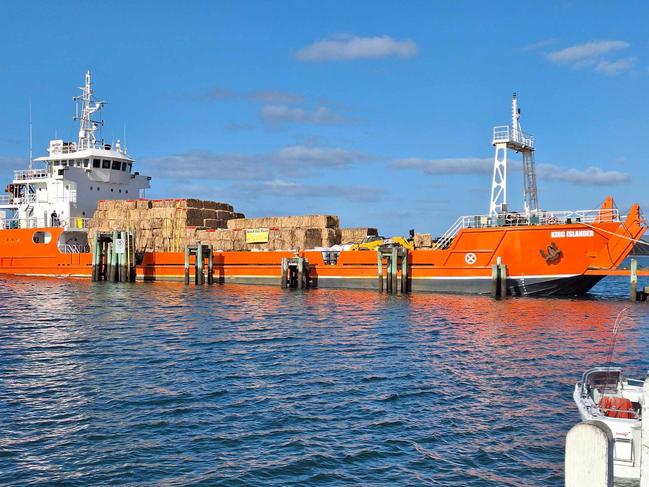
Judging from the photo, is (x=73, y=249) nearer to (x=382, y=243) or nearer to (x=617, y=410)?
(x=382, y=243)

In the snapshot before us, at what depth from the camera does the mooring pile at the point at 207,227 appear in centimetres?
3656

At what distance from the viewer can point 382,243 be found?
3206 cm

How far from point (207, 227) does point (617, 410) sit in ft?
111

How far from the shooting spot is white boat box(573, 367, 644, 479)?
7.24 m

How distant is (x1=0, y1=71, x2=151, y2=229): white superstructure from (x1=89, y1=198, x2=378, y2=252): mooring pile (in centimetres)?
219

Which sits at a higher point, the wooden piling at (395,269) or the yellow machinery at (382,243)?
the yellow machinery at (382,243)

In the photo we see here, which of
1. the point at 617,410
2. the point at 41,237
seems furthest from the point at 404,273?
the point at 41,237

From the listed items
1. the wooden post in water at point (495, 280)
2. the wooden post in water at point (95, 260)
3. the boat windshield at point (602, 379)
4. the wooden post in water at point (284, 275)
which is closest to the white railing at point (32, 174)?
the wooden post in water at point (95, 260)

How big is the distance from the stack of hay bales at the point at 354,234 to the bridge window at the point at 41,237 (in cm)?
1830

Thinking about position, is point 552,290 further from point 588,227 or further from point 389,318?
point 389,318

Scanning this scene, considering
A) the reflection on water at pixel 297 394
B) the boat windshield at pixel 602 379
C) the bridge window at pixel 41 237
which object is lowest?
the reflection on water at pixel 297 394

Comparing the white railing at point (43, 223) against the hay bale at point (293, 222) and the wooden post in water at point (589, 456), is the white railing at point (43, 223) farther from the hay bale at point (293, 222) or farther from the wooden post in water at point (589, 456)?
the wooden post in water at point (589, 456)

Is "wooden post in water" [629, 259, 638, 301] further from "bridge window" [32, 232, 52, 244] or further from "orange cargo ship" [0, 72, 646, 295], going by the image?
"bridge window" [32, 232, 52, 244]

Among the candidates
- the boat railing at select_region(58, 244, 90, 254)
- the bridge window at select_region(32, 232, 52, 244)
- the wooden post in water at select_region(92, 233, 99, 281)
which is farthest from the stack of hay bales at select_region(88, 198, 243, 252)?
the bridge window at select_region(32, 232, 52, 244)
